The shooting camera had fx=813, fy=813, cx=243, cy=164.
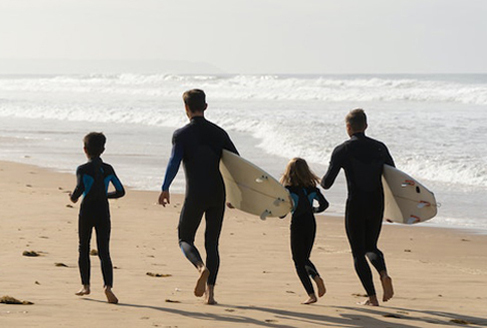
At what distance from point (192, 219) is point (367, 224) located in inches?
50.7

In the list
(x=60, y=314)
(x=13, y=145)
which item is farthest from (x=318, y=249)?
(x=13, y=145)

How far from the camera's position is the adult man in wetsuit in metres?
5.74

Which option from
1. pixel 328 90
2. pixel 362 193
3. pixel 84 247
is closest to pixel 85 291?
pixel 84 247

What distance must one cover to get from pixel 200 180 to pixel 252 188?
579mm

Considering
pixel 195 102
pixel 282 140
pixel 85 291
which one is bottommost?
pixel 85 291

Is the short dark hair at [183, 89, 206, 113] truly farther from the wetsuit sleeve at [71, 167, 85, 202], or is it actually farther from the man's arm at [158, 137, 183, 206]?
the wetsuit sleeve at [71, 167, 85, 202]

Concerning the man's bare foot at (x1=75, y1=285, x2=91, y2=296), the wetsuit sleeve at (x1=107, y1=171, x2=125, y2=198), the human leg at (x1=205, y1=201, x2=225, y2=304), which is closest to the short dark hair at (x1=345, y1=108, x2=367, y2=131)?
the human leg at (x1=205, y1=201, x2=225, y2=304)

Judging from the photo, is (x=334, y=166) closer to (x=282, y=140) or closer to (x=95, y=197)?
(x=95, y=197)

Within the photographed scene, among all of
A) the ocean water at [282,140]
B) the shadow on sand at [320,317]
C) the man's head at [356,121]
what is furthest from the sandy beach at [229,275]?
the ocean water at [282,140]

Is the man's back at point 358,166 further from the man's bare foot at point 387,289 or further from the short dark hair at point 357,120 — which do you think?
the man's bare foot at point 387,289

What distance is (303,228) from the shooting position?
19.7ft

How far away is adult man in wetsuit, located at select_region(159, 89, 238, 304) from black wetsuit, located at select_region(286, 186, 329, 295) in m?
0.58

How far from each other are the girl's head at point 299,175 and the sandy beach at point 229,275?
35.1 inches

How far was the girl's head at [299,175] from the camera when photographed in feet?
19.5
